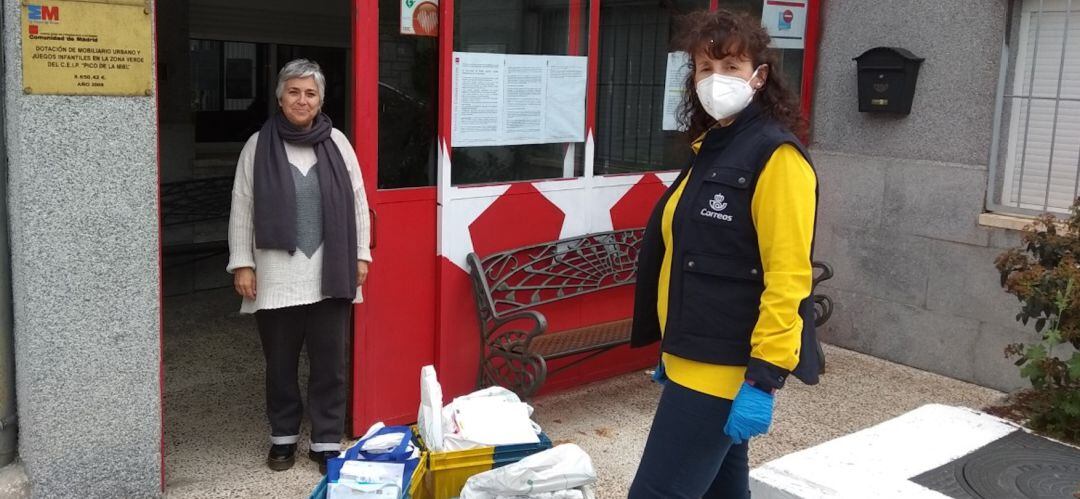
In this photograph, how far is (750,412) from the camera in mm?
2424

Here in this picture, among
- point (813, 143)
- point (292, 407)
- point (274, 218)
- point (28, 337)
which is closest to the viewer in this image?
point (28, 337)

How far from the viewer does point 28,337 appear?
3371mm

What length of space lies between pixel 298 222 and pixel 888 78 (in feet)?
11.9

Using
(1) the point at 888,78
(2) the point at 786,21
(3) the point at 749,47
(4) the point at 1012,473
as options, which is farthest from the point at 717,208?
(2) the point at 786,21

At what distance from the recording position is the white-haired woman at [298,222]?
382 cm

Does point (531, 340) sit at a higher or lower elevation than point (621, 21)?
lower

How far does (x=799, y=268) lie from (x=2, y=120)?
2.71 meters

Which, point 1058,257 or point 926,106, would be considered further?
point 926,106

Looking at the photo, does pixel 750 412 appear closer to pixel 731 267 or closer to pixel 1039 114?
pixel 731 267

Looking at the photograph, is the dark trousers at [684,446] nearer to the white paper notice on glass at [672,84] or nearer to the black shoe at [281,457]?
the black shoe at [281,457]

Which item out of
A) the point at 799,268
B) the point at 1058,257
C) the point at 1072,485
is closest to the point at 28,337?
the point at 799,268

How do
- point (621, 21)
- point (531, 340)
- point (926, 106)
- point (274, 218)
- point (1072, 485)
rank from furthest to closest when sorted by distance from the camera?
point (926, 106) < point (621, 21) < point (531, 340) < point (274, 218) < point (1072, 485)

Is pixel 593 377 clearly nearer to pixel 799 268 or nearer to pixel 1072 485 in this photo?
pixel 1072 485

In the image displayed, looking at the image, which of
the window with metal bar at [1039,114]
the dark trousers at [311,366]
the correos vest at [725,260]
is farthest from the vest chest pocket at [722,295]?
the window with metal bar at [1039,114]
